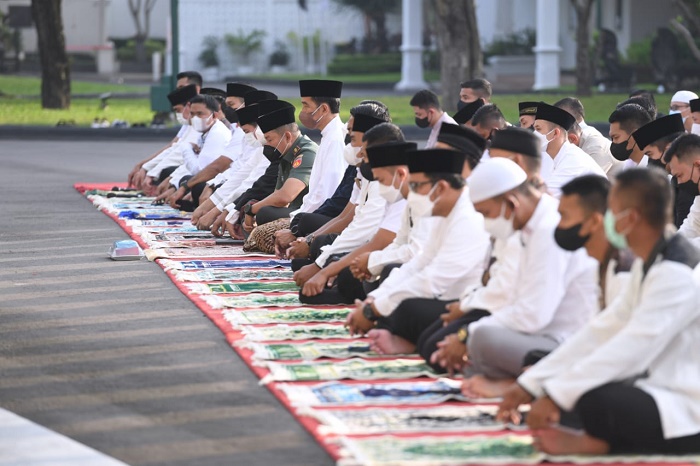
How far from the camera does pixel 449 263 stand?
21.1 ft

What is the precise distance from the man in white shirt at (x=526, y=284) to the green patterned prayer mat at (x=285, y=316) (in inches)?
70.2

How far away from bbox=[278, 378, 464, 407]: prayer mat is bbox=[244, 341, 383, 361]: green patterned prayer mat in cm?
52

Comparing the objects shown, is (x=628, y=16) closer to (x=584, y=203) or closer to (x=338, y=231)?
(x=338, y=231)

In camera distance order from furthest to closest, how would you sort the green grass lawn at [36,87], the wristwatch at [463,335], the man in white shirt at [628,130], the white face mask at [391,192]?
the green grass lawn at [36,87]
the man in white shirt at [628,130]
the white face mask at [391,192]
the wristwatch at [463,335]

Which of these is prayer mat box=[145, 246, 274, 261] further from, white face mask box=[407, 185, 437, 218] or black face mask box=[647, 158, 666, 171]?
white face mask box=[407, 185, 437, 218]

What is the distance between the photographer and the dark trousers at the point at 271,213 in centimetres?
994

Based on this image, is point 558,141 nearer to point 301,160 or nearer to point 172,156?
point 301,160

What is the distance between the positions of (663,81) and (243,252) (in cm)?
2085

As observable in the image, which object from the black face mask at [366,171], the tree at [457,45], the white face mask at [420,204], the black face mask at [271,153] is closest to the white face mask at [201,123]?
the black face mask at [271,153]

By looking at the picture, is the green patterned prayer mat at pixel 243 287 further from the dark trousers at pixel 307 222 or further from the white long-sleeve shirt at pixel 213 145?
the white long-sleeve shirt at pixel 213 145

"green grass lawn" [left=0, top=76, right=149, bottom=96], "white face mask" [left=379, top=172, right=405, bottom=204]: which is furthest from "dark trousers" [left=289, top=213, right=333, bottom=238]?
"green grass lawn" [left=0, top=76, right=149, bottom=96]

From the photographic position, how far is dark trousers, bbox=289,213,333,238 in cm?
902

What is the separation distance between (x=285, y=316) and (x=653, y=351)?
300cm

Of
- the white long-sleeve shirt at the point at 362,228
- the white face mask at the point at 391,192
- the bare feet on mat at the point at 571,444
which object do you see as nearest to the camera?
the bare feet on mat at the point at 571,444
